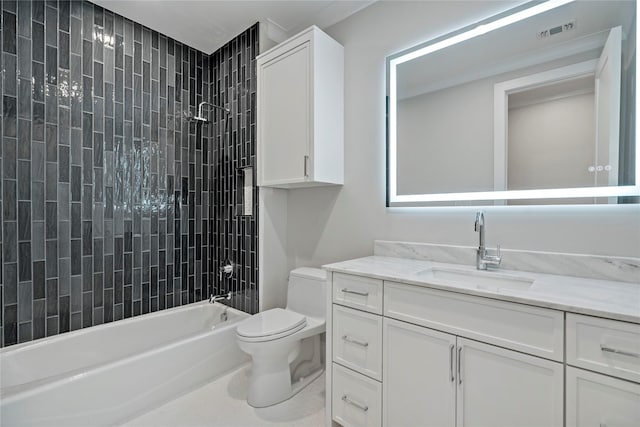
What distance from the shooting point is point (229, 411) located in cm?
176

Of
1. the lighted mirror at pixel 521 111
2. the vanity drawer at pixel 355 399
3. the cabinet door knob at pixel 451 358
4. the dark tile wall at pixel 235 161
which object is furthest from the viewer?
the dark tile wall at pixel 235 161

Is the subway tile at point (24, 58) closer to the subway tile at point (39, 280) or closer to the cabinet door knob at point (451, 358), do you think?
the subway tile at point (39, 280)

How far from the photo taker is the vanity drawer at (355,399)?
1.39m

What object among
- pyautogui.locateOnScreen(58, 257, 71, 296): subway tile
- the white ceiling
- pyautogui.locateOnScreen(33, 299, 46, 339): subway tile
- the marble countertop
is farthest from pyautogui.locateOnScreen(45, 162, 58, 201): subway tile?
the marble countertop

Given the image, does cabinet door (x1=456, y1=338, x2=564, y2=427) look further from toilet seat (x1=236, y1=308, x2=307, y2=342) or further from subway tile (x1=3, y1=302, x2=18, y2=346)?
subway tile (x1=3, y1=302, x2=18, y2=346)

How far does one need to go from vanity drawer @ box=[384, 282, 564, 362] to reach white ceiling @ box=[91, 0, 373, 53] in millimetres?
1938

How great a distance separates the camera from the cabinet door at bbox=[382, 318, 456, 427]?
1179 mm

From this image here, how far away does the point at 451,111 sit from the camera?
1755mm

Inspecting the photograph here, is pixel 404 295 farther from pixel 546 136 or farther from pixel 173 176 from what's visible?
pixel 173 176

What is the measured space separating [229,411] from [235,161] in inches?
71.7

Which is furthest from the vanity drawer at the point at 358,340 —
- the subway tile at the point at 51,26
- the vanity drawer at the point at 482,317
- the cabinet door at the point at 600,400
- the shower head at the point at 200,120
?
the subway tile at the point at 51,26

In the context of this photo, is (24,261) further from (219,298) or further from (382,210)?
(382,210)

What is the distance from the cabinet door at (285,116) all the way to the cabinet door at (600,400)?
63.8 inches

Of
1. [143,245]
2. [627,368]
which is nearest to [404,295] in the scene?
[627,368]
